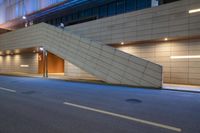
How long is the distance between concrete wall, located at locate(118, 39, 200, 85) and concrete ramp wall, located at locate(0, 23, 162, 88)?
3.49 m

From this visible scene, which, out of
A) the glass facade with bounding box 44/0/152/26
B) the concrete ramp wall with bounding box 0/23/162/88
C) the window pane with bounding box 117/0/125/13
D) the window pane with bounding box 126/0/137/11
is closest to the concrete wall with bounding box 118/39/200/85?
the concrete ramp wall with bounding box 0/23/162/88

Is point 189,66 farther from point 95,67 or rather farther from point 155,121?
point 155,121

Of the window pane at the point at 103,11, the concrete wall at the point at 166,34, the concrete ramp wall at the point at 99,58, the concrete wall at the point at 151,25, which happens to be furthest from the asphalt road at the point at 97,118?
the window pane at the point at 103,11

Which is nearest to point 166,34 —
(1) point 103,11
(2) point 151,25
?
(2) point 151,25

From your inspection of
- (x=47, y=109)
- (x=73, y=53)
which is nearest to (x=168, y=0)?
(x=73, y=53)

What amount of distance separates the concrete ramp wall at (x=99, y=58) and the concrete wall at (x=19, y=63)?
5.29 meters

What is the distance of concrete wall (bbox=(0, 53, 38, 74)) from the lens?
25.1 m

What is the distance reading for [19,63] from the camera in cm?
2773

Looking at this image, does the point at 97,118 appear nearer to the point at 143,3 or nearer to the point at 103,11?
the point at 143,3

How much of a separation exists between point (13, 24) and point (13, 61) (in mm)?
8751

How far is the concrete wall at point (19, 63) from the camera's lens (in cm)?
2512

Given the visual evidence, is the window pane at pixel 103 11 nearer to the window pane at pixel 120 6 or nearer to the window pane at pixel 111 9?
the window pane at pixel 111 9

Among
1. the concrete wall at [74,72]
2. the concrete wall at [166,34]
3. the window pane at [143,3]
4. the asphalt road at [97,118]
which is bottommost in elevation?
the asphalt road at [97,118]

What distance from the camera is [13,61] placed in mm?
28891
